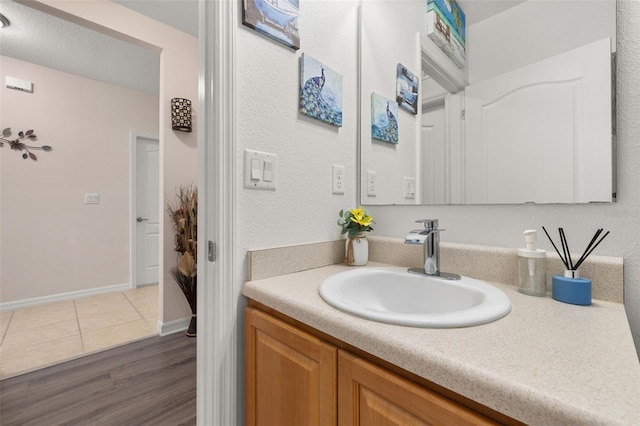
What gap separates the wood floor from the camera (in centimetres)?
138

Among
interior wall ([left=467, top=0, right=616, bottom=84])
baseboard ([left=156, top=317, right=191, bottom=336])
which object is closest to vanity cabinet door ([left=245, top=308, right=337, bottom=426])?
interior wall ([left=467, top=0, right=616, bottom=84])

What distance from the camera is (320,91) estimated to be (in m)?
1.07

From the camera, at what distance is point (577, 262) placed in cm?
69

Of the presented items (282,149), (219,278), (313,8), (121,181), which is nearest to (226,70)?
(282,149)

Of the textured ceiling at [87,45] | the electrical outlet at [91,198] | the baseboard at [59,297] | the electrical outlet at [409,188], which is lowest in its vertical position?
the baseboard at [59,297]

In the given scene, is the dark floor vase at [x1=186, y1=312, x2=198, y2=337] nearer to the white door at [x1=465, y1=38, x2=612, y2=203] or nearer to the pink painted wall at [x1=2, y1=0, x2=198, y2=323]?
the pink painted wall at [x1=2, y1=0, x2=198, y2=323]

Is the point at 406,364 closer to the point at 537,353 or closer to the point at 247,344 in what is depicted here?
the point at 537,353

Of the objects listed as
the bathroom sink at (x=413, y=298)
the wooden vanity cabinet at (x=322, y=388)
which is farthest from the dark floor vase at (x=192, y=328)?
the bathroom sink at (x=413, y=298)

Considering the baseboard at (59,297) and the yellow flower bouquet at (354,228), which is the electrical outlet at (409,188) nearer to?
the yellow flower bouquet at (354,228)

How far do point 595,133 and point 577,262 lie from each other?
0.35 m

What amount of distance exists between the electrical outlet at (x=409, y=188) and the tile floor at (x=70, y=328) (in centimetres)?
230

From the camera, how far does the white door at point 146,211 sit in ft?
11.7

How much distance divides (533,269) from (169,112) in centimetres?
260

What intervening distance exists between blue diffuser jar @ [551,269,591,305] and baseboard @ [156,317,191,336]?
2519 millimetres
